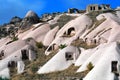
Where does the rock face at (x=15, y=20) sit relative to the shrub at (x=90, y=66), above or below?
above

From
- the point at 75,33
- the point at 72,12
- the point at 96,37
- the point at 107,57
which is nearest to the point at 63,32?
the point at 75,33

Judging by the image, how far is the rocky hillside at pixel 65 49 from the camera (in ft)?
262

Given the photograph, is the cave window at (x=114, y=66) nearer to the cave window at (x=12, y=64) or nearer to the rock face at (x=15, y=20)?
the cave window at (x=12, y=64)

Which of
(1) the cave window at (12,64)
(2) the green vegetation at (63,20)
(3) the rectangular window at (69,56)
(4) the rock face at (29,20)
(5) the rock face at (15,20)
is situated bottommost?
(3) the rectangular window at (69,56)

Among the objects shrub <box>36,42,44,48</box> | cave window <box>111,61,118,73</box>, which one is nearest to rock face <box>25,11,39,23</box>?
shrub <box>36,42,44,48</box>

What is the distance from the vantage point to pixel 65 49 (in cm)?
9438

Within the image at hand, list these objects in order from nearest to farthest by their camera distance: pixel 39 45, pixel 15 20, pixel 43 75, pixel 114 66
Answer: pixel 114 66 → pixel 43 75 → pixel 39 45 → pixel 15 20

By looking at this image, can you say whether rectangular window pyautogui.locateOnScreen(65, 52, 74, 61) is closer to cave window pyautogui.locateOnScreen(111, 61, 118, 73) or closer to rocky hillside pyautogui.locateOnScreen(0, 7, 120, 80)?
rocky hillside pyautogui.locateOnScreen(0, 7, 120, 80)

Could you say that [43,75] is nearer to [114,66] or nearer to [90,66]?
[90,66]

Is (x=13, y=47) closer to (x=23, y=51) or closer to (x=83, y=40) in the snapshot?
(x=23, y=51)

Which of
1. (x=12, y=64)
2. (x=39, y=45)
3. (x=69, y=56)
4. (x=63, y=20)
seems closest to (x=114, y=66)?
(x=69, y=56)

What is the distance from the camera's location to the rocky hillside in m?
80.0

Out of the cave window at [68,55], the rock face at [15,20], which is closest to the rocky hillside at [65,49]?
the cave window at [68,55]

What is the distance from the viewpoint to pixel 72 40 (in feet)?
333
